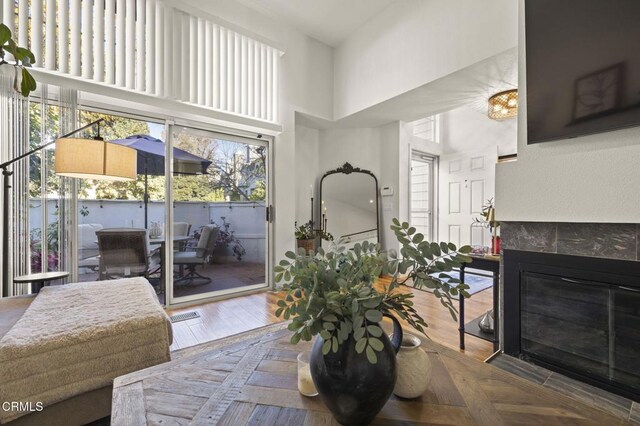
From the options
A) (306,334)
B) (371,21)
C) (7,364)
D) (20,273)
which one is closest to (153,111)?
(20,273)

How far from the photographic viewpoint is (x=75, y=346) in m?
1.23

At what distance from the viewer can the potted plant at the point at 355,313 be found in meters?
0.63

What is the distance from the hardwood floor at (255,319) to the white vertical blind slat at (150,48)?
2353 millimetres

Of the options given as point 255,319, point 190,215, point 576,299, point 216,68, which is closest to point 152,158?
point 190,215

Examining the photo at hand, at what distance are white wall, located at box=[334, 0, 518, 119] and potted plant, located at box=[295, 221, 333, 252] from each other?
181cm

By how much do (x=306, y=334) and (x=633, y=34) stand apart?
2.09 metres

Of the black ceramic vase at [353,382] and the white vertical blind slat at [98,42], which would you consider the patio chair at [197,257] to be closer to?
the white vertical blind slat at [98,42]

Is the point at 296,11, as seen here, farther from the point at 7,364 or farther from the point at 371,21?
the point at 7,364

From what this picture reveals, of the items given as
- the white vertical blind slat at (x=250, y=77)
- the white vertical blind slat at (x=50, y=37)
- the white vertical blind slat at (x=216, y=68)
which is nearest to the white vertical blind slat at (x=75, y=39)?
the white vertical blind slat at (x=50, y=37)

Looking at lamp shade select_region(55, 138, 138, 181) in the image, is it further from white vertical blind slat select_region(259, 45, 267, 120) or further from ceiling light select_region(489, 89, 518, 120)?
ceiling light select_region(489, 89, 518, 120)

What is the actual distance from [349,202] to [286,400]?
4089mm

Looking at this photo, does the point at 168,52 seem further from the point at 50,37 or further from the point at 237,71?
the point at 50,37

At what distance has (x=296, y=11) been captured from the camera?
3.56 metres

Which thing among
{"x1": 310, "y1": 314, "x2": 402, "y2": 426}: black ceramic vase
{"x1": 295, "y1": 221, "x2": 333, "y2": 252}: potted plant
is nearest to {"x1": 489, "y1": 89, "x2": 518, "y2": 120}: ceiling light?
{"x1": 295, "y1": 221, "x2": 333, "y2": 252}: potted plant
